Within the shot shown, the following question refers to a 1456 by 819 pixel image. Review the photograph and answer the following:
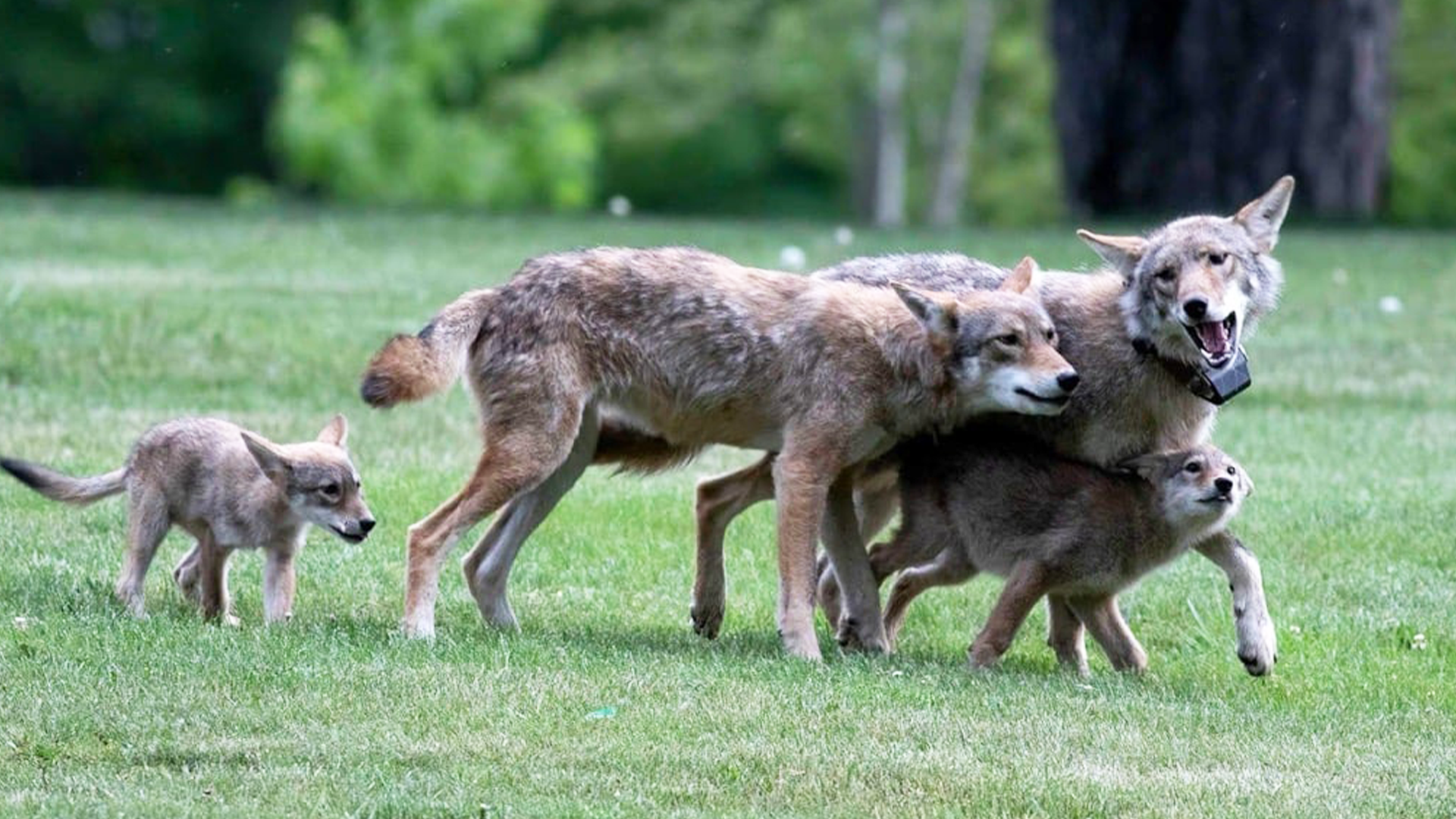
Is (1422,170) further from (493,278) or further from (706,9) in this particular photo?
(493,278)

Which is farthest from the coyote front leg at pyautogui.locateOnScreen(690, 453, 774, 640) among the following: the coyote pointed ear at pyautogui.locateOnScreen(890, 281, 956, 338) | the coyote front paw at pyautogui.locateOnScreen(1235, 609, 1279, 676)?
the coyote front paw at pyautogui.locateOnScreen(1235, 609, 1279, 676)

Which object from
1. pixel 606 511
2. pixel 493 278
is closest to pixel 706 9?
pixel 493 278

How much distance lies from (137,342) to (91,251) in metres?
4.86

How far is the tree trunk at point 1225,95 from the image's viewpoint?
2631cm

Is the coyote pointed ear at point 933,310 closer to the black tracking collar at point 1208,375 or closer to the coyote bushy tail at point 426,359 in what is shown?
the black tracking collar at point 1208,375

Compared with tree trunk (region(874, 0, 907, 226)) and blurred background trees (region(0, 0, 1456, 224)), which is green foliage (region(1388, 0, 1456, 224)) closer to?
blurred background trees (region(0, 0, 1456, 224))

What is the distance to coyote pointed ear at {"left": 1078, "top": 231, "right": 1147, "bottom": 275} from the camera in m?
10.1

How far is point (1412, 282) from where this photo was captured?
68.6 ft

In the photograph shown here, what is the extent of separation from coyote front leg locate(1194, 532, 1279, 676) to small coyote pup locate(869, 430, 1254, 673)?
0.12 m

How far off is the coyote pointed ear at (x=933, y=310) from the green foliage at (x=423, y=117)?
40692mm

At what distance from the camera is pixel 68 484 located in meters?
10.5

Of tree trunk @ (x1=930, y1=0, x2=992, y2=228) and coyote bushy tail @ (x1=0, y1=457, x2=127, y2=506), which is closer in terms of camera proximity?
coyote bushy tail @ (x1=0, y1=457, x2=127, y2=506)

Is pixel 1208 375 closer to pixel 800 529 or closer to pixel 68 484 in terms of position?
pixel 800 529

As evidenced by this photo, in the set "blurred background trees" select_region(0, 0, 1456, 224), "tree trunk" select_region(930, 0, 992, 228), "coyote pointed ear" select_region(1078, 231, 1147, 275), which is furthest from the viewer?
"blurred background trees" select_region(0, 0, 1456, 224)
